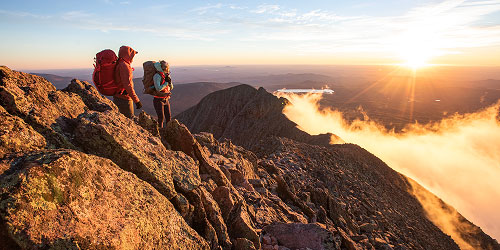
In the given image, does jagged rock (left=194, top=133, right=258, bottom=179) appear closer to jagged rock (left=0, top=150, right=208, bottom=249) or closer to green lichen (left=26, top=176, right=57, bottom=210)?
jagged rock (left=0, top=150, right=208, bottom=249)

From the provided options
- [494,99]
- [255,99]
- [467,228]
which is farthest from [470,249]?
[494,99]

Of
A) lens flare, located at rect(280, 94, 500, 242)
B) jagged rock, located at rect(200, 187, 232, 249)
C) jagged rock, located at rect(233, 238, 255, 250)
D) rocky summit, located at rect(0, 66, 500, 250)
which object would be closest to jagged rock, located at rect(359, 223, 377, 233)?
rocky summit, located at rect(0, 66, 500, 250)

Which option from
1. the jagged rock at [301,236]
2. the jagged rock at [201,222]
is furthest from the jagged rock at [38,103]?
the jagged rock at [301,236]

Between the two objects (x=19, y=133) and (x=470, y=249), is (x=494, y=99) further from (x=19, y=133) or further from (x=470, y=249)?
(x=19, y=133)

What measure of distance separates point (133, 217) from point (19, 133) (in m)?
1.76

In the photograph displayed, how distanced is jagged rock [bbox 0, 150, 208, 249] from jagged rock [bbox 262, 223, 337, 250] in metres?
2.43

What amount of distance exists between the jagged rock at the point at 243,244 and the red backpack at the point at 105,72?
462 cm

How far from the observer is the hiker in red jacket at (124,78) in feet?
20.2

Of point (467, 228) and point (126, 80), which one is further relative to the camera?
point (467, 228)

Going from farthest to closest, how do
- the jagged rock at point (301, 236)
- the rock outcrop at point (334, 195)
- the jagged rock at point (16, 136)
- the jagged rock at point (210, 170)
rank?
the rock outcrop at point (334, 195), the jagged rock at point (210, 170), the jagged rock at point (301, 236), the jagged rock at point (16, 136)

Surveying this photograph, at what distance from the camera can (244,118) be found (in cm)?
4397

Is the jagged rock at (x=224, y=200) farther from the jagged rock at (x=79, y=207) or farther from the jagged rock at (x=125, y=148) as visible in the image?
the jagged rock at (x=79, y=207)

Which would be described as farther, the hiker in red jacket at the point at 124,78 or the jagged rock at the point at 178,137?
the jagged rock at the point at 178,137

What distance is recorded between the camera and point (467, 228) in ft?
70.9
